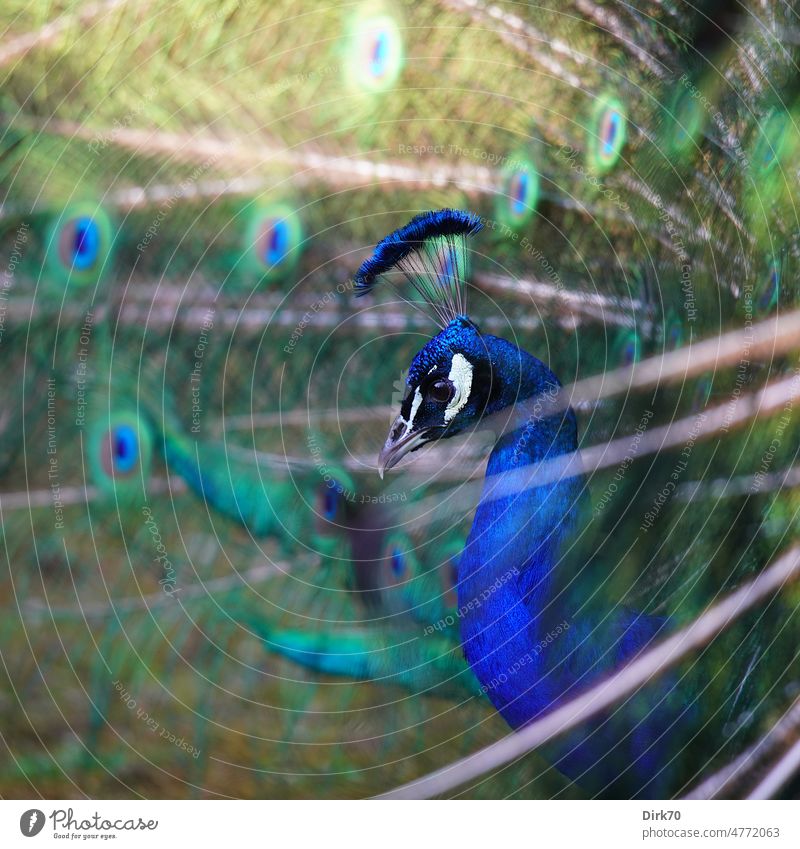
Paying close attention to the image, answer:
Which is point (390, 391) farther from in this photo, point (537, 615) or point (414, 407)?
point (537, 615)

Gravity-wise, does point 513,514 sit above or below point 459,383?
below

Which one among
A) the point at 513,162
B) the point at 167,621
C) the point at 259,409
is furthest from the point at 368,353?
the point at 167,621

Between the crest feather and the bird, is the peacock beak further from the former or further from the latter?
the crest feather

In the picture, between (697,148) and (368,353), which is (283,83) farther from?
(697,148)

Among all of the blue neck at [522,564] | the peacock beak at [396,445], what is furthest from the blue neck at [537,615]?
the peacock beak at [396,445]

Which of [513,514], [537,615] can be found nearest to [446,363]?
[513,514]

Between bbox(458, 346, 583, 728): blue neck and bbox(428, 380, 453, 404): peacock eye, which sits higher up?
bbox(428, 380, 453, 404): peacock eye

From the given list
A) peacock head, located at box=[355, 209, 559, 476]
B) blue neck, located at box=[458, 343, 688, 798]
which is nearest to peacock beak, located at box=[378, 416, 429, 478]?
peacock head, located at box=[355, 209, 559, 476]
